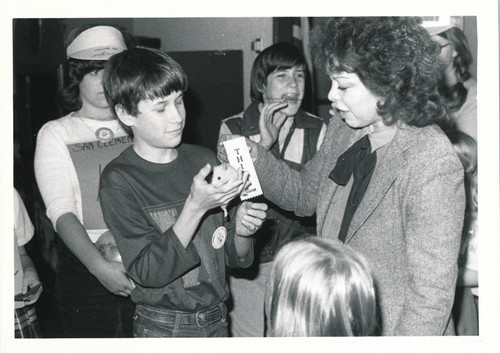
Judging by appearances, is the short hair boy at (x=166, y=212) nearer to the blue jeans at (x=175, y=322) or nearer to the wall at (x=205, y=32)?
the blue jeans at (x=175, y=322)

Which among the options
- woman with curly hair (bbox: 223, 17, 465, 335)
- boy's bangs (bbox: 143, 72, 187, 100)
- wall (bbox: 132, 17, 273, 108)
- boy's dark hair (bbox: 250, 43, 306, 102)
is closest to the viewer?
woman with curly hair (bbox: 223, 17, 465, 335)

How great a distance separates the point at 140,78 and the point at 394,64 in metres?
0.50

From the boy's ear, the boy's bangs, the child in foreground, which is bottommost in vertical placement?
the child in foreground

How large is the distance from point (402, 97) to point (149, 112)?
50 cm

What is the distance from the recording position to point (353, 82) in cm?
101

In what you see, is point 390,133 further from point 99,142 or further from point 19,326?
point 19,326

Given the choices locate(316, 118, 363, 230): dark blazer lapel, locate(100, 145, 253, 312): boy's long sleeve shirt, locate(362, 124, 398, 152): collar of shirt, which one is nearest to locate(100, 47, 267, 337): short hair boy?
locate(100, 145, 253, 312): boy's long sleeve shirt

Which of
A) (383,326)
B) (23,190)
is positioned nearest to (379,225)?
(383,326)

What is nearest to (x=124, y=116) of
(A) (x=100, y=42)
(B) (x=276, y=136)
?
(A) (x=100, y=42)

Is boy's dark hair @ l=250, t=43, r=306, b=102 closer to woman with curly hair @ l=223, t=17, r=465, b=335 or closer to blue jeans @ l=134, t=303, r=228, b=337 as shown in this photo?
woman with curly hair @ l=223, t=17, r=465, b=335

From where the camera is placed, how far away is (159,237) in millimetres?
1057

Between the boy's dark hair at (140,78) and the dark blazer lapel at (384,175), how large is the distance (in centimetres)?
44

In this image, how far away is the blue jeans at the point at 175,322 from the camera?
1050 mm

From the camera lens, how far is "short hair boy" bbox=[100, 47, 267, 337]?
3.39 feet
